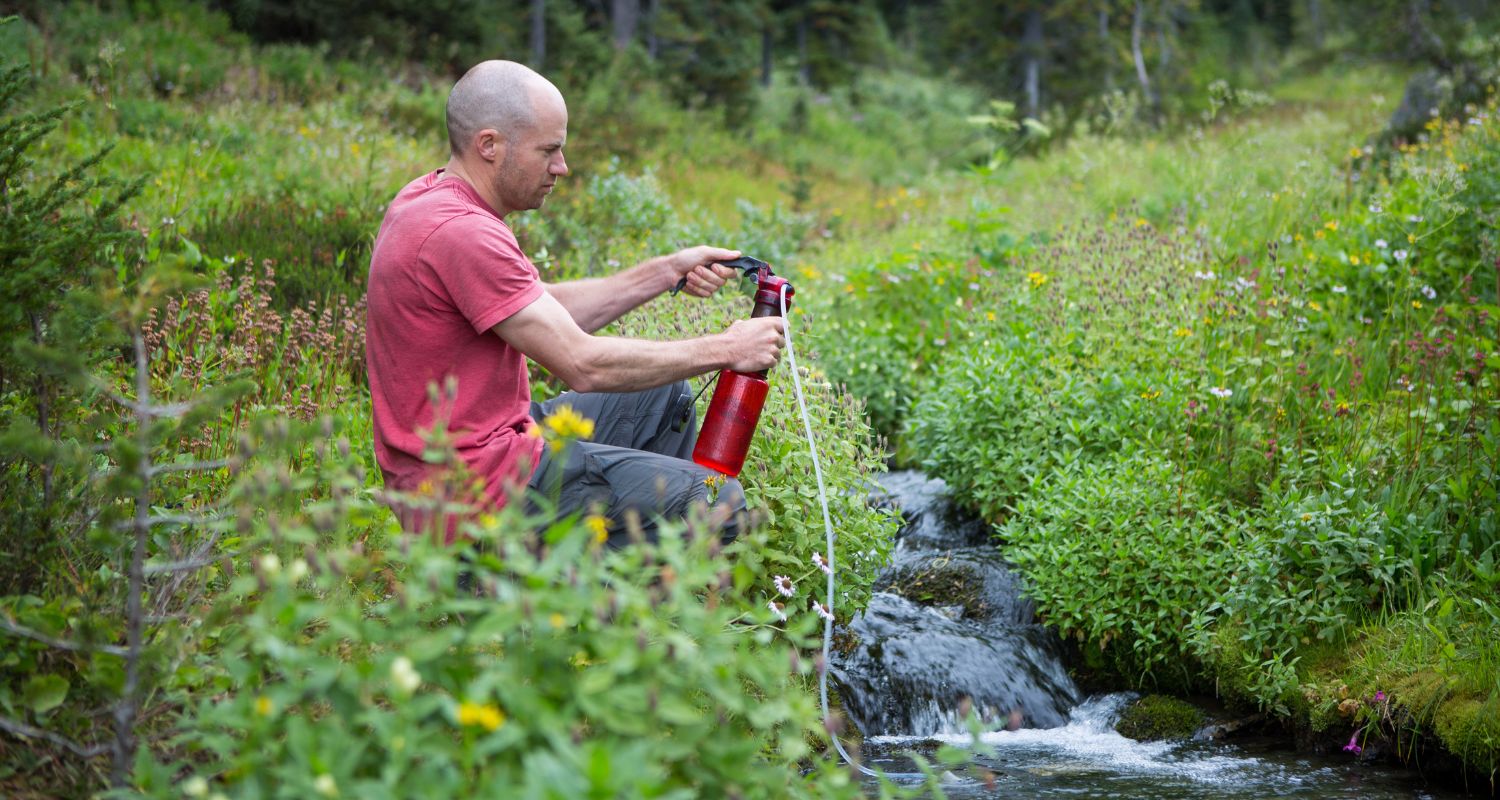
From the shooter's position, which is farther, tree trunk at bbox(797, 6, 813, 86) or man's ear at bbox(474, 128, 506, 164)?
tree trunk at bbox(797, 6, 813, 86)

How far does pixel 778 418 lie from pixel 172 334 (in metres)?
2.35

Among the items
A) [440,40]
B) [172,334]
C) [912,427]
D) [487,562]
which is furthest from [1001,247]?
[440,40]

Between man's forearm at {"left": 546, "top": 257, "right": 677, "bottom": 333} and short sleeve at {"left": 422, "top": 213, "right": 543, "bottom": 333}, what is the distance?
82 centimetres

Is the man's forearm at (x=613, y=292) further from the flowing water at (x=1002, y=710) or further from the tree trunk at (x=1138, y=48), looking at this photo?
the tree trunk at (x=1138, y=48)

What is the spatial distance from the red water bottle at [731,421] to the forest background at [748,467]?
379mm

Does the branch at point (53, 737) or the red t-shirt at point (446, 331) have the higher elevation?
the red t-shirt at point (446, 331)

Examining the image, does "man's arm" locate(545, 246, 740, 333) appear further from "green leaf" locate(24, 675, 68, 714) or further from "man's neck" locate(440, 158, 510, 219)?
"green leaf" locate(24, 675, 68, 714)

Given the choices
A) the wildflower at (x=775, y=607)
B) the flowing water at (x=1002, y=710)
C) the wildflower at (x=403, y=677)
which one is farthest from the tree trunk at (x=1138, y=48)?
the wildflower at (x=403, y=677)

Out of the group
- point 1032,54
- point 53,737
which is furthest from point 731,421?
point 1032,54

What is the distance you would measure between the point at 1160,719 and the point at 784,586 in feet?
5.21

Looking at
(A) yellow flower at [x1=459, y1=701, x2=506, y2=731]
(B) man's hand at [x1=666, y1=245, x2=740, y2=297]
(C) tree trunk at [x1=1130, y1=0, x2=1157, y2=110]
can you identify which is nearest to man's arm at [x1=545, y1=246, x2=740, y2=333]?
(B) man's hand at [x1=666, y1=245, x2=740, y2=297]

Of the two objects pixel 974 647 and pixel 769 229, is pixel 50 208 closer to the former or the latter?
pixel 974 647

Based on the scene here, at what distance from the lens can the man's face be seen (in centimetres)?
312

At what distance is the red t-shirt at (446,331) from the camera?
2854 mm
